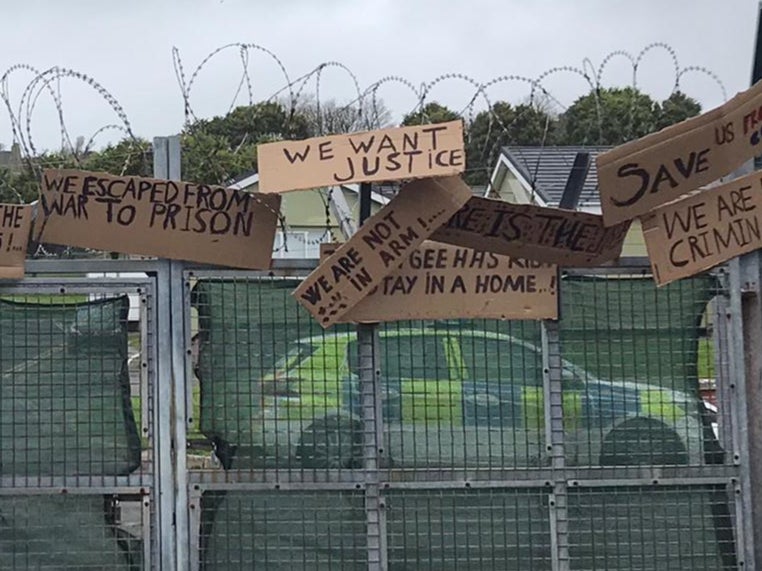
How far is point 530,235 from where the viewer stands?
13.6 feet

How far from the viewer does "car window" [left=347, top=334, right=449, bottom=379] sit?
13.9 ft

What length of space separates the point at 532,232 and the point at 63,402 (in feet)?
6.95

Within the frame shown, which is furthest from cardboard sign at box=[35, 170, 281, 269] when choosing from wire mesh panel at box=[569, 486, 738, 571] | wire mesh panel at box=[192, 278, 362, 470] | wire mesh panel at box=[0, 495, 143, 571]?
wire mesh panel at box=[569, 486, 738, 571]

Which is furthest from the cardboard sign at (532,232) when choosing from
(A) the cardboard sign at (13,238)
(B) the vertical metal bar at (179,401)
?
(A) the cardboard sign at (13,238)

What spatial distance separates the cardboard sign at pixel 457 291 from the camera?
4156mm

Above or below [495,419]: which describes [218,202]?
above

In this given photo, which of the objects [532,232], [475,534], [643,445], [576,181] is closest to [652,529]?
[643,445]

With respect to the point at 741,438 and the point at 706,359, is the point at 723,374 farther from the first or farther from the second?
the point at 741,438

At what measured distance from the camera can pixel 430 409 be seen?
4227 millimetres

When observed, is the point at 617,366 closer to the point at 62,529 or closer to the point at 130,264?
the point at 130,264

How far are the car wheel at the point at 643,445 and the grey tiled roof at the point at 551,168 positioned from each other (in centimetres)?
99

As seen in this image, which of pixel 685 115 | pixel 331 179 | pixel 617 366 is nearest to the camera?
pixel 331 179

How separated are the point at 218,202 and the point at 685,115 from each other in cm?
217

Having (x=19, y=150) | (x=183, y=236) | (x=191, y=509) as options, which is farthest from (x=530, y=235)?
(x=19, y=150)
